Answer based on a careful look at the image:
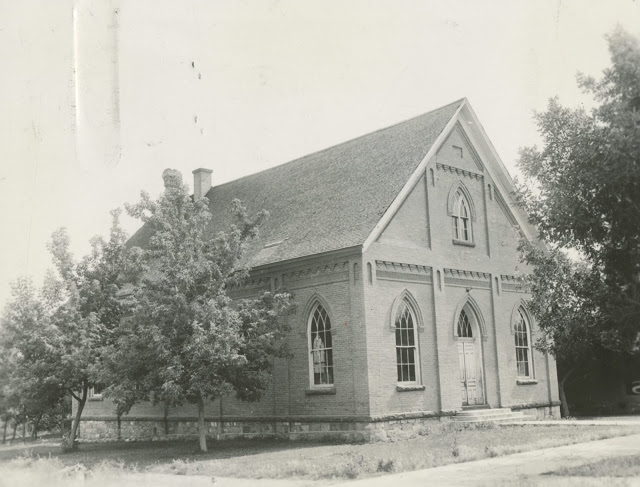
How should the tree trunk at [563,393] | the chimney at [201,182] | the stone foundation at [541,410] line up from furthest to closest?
the chimney at [201,182], the tree trunk at [563,393], the stone foundation at [541,410]

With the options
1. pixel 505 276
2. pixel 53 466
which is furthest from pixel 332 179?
pixel 53 466

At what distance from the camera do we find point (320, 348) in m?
22.5

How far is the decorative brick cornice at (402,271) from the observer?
71.9 feet

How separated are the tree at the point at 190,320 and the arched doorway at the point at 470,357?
6929 mm

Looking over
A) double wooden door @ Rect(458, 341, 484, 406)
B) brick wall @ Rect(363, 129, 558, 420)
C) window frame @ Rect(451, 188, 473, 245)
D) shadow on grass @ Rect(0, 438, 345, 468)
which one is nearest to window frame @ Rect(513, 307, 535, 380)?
brick wall @ Rect(363, 129, 558, 420)

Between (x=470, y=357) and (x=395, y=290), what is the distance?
4.57 m

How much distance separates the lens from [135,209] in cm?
2017

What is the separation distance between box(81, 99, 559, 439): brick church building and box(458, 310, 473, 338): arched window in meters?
0.06

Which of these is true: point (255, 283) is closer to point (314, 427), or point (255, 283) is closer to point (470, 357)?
point (314, 427)

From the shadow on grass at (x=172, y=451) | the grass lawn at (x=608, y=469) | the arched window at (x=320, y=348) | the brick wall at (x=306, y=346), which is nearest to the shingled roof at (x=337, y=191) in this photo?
the brick wall at (x=306, y=346)

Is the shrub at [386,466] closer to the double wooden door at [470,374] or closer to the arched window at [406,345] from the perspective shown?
the arched window at [406,345]

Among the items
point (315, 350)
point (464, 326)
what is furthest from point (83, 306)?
point (464, 326)

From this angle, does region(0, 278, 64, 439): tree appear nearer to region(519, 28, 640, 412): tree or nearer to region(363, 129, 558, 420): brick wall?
region(363, 129, 558, 420): brick wall

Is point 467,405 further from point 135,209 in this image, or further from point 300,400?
point 135,209
